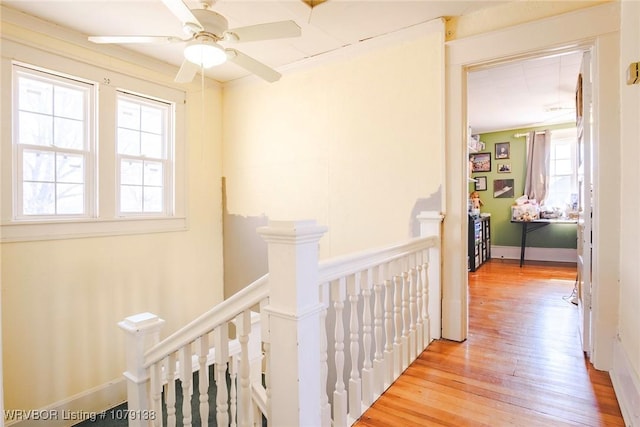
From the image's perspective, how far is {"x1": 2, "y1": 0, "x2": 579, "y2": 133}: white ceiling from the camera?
2500 millimetres

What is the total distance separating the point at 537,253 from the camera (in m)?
6.00

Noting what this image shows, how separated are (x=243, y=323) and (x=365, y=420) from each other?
797 millimetres

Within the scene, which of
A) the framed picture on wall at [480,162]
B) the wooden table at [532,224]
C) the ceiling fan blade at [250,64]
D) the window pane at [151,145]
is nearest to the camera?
the ceiling fan blade at [250,64]

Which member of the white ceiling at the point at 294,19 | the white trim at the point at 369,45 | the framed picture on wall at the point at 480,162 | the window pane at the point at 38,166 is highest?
the white ceiling at the point at 294,19

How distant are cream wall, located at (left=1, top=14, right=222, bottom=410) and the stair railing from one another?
1.47 metres

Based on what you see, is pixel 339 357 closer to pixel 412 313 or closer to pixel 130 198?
pixel 412 313

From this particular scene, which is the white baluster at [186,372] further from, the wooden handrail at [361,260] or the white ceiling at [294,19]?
the white ceiling at [294,19]

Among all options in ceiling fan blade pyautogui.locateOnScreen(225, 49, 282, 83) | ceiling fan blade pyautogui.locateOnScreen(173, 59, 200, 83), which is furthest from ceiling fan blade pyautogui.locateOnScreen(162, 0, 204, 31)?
ceiling fan blade pyautogui.locateOnScreen(173, 59, 200, 83)

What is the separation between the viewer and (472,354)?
7.63 feet

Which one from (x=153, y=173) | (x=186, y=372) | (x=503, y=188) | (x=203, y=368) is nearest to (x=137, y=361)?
(x=186, y=372)

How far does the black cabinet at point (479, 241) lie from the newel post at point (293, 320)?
3862mm

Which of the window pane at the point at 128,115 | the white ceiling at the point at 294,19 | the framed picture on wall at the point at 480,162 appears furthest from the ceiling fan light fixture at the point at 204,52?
the framed picture on wall at the point at 480,162

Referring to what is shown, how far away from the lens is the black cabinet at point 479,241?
16.8 feet

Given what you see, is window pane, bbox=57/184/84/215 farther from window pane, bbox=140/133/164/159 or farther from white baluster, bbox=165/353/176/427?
white baluster, bbox=165/353/176/427
